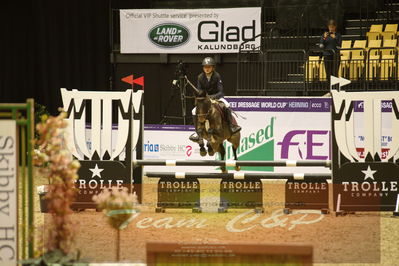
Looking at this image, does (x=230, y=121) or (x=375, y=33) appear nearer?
(x=230, y=121)

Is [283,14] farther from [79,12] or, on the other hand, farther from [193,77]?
[79,12]

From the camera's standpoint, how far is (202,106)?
11.4m

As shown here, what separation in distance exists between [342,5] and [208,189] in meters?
8.21

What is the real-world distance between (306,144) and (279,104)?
1.00 meters

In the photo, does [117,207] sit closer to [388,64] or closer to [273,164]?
[273,164]

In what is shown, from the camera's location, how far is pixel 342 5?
18.8 metres

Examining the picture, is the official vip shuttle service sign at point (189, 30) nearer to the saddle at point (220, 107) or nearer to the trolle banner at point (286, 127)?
the trolle banner at point (286, 127)

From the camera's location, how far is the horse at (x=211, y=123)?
11.4 m

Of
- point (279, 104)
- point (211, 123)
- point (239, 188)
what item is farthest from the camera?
point (279, 104)

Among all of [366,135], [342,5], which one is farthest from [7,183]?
[342,5]

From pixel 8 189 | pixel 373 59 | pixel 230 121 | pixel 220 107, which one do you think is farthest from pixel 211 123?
pixel 8 189

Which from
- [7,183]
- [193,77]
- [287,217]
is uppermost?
[193,77]

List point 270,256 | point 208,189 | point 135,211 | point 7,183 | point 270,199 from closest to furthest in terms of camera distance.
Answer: point 270,256
point 7,183
point 135,211
point 270,199
point 208,189

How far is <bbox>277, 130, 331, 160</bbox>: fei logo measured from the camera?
14.1 m
